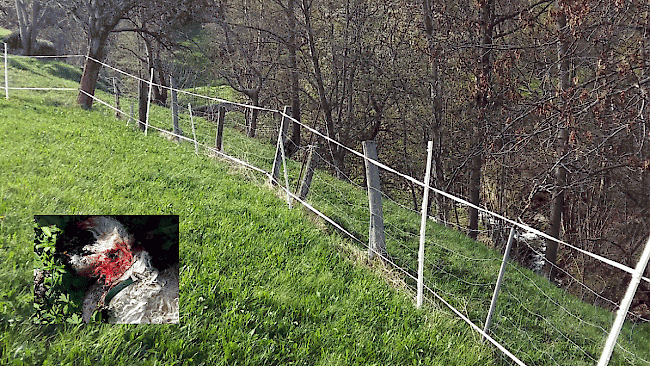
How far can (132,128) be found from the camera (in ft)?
39.1

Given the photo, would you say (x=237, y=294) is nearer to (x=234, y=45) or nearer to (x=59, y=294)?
(x=59, y=294)

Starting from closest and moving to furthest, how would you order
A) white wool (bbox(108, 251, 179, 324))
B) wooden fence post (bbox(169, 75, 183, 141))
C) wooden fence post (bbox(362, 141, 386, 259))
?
white wool (bbox(108, 251, 179, 324))
wooden fence post (bbox(362, 141, 386, 259))
wooden fence post (bbox(169, 75, 183, 141))

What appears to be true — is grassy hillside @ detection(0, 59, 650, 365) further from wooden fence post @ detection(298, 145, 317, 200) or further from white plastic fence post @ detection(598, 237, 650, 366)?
white plastic fence post @ detection(598, 237, 650, 366)

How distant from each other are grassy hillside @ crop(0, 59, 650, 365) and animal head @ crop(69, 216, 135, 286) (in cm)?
37

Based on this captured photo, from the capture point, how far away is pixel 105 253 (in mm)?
2961

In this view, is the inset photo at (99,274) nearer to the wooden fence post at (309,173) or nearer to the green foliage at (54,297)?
the green foliage at (54,297)

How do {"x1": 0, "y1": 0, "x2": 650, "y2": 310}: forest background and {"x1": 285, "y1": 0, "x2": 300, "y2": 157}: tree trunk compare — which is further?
{"x1": 285, "y1": 0, "x2": 300, "y2": 157}: tree trunk

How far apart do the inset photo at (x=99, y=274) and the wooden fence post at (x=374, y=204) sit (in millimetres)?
3083

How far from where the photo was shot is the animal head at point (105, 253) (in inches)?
113

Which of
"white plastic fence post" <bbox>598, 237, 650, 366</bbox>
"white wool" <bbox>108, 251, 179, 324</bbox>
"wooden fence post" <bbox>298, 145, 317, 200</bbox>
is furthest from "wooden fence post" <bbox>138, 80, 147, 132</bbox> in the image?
"white plastic fence post" <bbox>598, 237, 650, 366</bbox>

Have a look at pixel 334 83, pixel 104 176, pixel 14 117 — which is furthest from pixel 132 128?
pixel 334 83

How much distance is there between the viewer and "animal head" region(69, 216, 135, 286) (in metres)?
2.87

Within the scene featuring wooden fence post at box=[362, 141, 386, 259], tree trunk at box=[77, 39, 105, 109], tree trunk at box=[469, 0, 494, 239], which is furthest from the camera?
tree trunk at box=[77, 39, 105, 109]

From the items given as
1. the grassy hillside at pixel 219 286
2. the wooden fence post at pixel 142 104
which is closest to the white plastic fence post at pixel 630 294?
the grassy hillside at pixel 219 286
